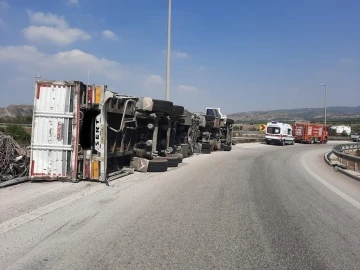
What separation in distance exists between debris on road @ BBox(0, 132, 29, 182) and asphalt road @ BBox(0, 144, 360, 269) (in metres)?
1.17

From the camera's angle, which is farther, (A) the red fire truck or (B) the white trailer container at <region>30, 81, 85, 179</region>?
(A) the red fire truck

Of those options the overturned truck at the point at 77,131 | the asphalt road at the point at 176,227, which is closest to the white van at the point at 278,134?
the overturned truck at the point at 77,131

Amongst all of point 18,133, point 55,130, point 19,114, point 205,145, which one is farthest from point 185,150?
point 19,114

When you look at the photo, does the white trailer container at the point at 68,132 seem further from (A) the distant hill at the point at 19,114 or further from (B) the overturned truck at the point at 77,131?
(A) the distant hill at the point at 19,114

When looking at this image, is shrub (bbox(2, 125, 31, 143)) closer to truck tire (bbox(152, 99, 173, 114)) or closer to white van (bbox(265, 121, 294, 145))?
truck tire (bbox(152, 99, 173, 114))

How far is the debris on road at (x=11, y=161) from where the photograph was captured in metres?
9.89

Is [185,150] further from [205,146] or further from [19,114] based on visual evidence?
[19,114]

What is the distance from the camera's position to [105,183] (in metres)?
9.69

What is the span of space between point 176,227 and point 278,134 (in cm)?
3546

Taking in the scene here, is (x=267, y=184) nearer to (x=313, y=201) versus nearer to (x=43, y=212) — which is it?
(x=313, y=201)

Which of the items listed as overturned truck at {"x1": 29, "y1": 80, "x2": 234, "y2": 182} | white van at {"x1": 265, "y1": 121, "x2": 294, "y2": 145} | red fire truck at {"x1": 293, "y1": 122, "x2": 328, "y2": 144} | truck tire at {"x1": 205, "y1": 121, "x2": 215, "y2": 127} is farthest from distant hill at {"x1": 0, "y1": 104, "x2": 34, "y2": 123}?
red fire truck at {"x1": 293, "y1": 122, "x2": 328, "y2": 144}

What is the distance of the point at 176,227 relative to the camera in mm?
5777

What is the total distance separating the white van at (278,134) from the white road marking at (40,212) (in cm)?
3320

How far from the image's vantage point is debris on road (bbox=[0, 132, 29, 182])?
389 inches
